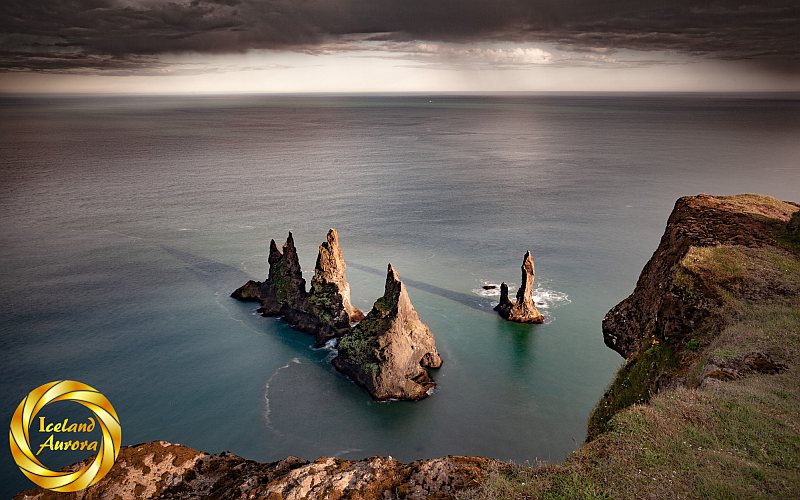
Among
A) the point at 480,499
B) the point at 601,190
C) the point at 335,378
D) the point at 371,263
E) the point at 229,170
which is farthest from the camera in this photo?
the point at 229,170

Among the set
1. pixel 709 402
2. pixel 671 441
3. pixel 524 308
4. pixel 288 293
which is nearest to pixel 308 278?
pixel 288 293

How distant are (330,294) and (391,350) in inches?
641

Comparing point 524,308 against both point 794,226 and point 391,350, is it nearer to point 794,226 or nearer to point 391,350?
point 391,350

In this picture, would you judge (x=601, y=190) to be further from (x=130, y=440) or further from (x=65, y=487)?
(x=65, y=487)

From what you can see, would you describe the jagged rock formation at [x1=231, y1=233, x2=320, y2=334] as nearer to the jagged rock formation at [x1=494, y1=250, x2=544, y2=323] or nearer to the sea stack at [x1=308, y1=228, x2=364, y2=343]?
the sea stack at [x1=308, y1=228, x2=364, y2=343]

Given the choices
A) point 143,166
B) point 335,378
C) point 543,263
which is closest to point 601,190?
point 543,263

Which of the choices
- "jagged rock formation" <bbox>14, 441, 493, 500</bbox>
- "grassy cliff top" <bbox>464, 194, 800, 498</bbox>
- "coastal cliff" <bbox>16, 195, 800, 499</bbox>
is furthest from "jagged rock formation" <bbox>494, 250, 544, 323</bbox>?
"jagged rock formation" <bbox>14, 441, 493, 500</bbox>

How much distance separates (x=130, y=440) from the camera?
49875 mm

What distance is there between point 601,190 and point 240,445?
143 m

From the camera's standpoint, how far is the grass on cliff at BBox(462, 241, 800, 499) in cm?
1284

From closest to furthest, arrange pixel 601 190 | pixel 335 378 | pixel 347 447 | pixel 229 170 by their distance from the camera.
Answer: pixel 347 447 < pixel 335 378 < pixel 601 190 < pixel 229 170

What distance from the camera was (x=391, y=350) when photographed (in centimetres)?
5484

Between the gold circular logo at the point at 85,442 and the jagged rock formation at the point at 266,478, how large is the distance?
365 mm

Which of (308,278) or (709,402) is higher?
(709,402)
